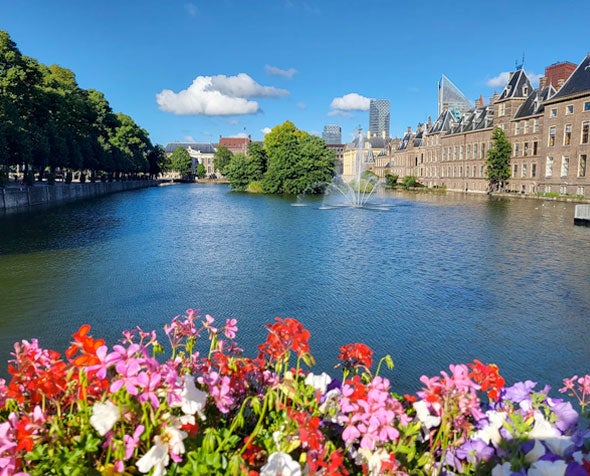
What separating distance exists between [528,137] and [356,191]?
2216 centimetres

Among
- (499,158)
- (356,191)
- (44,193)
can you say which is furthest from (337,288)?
(499,158)

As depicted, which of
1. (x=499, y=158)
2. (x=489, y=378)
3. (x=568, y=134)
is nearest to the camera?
(x=489, y=378)

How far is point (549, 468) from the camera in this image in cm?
217

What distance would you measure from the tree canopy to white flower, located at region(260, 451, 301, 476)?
127 ft

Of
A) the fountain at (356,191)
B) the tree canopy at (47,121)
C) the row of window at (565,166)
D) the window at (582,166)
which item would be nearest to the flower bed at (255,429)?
A: the tree canopy at (47,121)

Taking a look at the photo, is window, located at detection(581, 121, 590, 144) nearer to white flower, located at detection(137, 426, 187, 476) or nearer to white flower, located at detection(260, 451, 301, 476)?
white flower, located at detection(260, 451, 301, 476)

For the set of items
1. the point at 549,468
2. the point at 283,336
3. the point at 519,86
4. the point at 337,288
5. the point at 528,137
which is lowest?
the point at 337,288

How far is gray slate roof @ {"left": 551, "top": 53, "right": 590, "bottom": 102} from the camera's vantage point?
1932 inches

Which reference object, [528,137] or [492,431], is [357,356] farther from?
[528,137]

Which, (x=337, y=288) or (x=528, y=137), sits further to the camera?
(x=528, y=137)

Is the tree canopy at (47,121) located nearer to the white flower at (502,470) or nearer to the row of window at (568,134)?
the white flower at (502,470)

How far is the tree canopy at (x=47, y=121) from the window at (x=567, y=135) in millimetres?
51568

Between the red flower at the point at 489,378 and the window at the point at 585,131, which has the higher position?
the window at the point at 585,131

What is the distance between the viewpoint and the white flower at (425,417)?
2.86 meters
